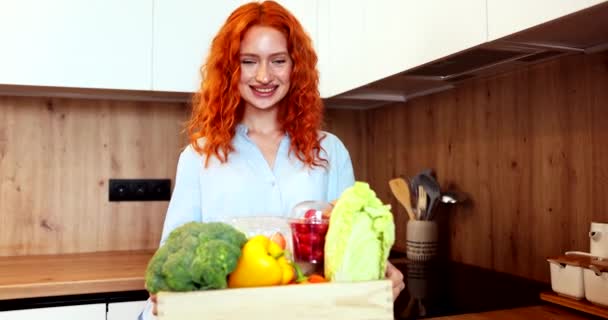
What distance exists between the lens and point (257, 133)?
133cm

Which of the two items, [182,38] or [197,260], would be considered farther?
[182,38]

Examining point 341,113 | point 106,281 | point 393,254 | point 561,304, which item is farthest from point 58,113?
point 561,304

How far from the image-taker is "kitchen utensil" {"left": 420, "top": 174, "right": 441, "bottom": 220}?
5.80 feet

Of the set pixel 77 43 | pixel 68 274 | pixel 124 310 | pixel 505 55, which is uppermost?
pixel 77 43

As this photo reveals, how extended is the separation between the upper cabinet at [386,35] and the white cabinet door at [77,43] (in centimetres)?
62

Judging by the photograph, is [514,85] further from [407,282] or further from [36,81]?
[36,81]

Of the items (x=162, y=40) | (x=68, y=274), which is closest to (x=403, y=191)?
(x=162, y=40)

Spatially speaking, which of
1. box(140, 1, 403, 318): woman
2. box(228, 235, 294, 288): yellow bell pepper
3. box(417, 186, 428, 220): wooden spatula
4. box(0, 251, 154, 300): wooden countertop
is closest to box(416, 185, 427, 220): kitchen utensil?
box(417, 186, 428, 220): wooden spatula

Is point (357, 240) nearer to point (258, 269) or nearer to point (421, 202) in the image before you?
point (258, 269)

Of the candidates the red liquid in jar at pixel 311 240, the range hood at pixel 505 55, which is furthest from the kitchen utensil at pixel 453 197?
the red liquid in jar at pixel 311 240

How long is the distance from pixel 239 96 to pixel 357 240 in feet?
2.04

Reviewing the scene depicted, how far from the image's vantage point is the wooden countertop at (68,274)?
1485 mm

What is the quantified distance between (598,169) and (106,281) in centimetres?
134

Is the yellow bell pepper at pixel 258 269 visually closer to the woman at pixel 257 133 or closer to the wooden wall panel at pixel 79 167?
the woman at pixel 257 133
